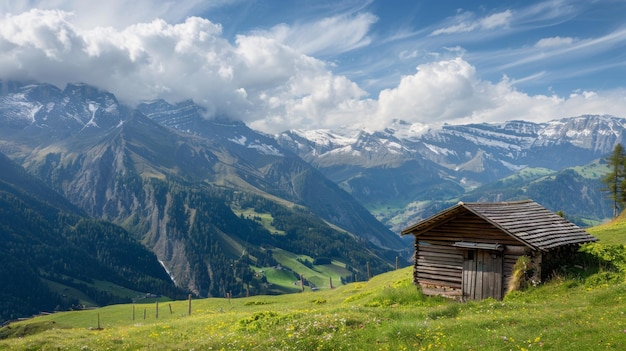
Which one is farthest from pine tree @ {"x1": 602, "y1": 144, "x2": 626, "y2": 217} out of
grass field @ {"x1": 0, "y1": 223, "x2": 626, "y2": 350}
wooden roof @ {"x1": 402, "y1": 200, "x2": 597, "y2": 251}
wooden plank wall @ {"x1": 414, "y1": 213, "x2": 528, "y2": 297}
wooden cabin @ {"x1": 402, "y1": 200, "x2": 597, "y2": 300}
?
grass field @ {"x1": 0, "y1": 223, "x2": 626, "y2": 350}

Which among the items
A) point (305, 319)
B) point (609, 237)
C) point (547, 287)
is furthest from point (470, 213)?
point (609, 237)

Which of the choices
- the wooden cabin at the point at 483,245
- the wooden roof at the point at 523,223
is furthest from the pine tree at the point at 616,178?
the wooden cabin at the point at 483,245

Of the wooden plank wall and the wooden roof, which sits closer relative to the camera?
the wooden roof

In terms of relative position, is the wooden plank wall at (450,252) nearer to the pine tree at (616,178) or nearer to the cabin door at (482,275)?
the cabin door at (482,275)

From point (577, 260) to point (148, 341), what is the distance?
31064 mm

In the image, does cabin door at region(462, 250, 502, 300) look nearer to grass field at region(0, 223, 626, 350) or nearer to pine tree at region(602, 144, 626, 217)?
grass field at region(0, 223, 626, 350)

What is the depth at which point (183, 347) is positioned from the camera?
21422mm

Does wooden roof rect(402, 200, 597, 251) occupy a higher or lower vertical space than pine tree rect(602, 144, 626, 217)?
lower

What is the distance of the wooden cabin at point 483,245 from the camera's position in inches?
1254

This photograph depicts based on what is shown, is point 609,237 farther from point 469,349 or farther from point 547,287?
point 469,349

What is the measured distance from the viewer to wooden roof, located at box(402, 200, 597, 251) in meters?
31.7

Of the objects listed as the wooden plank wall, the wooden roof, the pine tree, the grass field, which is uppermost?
the pine tree

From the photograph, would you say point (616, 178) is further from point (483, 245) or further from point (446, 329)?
point (446, 329)

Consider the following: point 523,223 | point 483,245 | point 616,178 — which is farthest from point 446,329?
point 616,178
